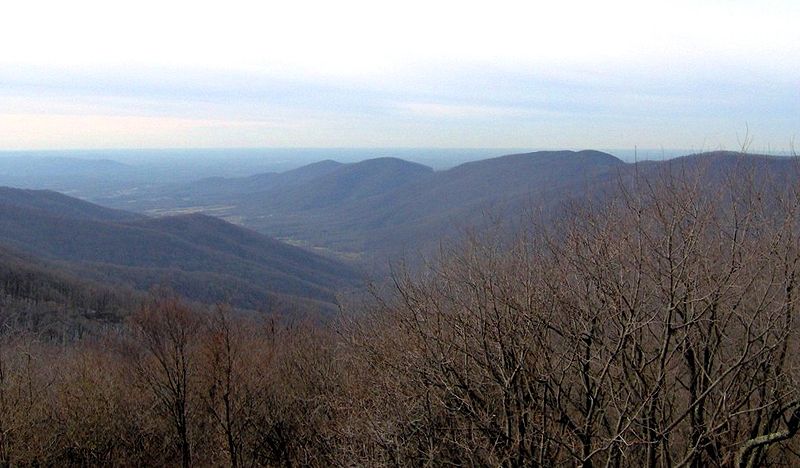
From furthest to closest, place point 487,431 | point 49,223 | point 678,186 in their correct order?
point 49,223 < point 678,186 < point 487,431

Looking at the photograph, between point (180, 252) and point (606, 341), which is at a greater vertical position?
point (606, 341)

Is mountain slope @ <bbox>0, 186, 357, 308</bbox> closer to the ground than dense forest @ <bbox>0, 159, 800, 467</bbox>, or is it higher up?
closer to the ground

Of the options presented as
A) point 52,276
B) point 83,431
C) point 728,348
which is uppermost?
point 728,348

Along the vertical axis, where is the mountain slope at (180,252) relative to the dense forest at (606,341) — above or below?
below

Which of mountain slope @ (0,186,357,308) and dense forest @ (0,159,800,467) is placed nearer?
dense forest @ (0,159,800,467)

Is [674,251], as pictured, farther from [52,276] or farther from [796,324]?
[52,276]

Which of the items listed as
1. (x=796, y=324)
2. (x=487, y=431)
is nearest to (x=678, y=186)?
(x=796, y=324)

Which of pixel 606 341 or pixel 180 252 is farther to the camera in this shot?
pixel 180 252

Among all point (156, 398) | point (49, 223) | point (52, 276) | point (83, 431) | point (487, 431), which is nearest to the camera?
point (487, 431)

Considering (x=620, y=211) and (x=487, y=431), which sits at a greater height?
(x=620, y=211)

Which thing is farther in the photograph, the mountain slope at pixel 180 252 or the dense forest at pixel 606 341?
the mountain slope at pixel 180 252

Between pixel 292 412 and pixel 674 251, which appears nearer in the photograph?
pixel 674 251
